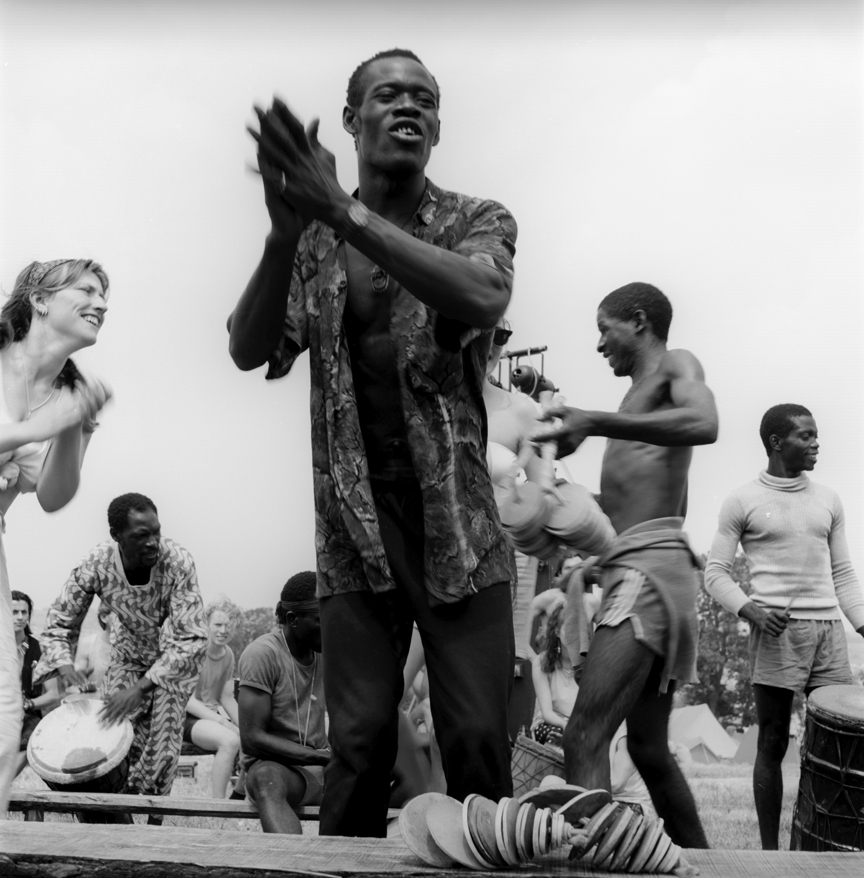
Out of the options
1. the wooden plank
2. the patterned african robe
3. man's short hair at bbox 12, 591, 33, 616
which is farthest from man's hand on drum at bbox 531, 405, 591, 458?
man's short hair at bbox 12, 591, 33, 616

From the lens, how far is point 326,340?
2.35 m

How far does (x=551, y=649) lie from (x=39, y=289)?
385cm

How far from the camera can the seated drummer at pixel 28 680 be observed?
7.00 m

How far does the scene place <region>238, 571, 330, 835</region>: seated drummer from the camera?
15.3 ft

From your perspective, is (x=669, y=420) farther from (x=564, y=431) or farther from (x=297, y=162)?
(x=297, y=162)

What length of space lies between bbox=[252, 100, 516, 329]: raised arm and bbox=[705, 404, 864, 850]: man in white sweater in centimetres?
345

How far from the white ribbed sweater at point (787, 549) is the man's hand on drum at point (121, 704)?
2.74m

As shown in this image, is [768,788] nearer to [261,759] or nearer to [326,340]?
[261,759]

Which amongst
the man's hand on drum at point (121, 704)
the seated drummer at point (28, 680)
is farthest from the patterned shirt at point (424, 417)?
the seated drummer at point (28, 680)

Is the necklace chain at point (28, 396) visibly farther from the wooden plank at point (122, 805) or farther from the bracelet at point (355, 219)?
the bracelet at point (355, 219)

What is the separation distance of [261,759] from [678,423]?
2522 mm

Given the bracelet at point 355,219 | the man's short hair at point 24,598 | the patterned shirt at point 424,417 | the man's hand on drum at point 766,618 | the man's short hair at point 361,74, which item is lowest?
the man's short hair at point 24,598

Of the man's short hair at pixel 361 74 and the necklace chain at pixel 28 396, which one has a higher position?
the man's short hair at pixel 361 74

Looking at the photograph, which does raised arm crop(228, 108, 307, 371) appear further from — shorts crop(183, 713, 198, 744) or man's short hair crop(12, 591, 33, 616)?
man's short hair crop(12, 591, 33, 616)
